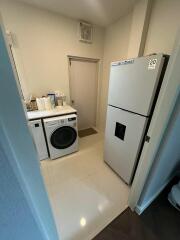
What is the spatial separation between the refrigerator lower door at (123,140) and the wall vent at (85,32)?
5.88 feet

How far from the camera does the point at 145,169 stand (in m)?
1.12

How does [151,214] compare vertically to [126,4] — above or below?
below

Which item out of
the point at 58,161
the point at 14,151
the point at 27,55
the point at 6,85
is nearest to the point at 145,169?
the point at 14,151

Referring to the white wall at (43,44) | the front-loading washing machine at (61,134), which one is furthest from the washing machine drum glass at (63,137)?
the white wall at (43,44)

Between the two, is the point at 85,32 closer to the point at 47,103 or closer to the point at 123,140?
the point at 47,103

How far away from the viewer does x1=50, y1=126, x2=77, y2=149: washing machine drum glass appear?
205 cm

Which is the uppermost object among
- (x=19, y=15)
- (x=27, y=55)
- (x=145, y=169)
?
(x=19, y=15)

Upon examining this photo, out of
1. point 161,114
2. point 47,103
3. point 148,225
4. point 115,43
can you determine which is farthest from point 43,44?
point 148,225

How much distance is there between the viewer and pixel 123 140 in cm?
161

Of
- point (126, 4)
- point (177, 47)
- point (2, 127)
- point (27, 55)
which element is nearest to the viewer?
point (2, 127)

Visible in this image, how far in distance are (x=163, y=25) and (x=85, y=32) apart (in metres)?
1.50

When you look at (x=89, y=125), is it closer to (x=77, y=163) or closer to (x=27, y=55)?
(x=77, y=163)

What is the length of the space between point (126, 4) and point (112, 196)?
2966 millimetres

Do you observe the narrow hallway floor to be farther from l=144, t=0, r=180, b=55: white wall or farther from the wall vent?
the wall vent
